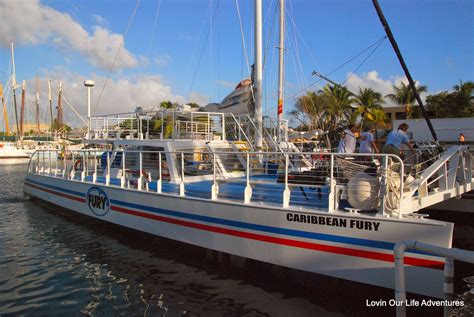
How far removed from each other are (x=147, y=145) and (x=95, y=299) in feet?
15.9

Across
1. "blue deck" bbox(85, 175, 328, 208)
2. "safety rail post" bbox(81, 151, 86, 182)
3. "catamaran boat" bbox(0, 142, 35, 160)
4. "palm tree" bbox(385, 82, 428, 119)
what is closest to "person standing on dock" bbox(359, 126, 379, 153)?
"blue deck" bbox(85, 175, 328, 208)

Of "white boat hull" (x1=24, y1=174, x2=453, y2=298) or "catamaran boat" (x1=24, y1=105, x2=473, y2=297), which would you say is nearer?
"white boat hull" (x1=24, y1=174, x2=453, y2=298)

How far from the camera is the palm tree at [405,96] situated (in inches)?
1571

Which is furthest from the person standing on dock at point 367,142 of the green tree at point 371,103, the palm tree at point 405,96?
the palm tree at point 405,96

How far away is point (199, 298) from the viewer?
6219 millimetres

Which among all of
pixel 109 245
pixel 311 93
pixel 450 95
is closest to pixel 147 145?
pixel 109 245

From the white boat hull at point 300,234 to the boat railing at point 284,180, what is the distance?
25cm

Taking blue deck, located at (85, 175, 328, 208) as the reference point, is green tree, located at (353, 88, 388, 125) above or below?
above

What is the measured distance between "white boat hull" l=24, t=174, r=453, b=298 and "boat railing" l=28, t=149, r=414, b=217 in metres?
0.25

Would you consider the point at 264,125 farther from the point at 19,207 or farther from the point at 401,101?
the point at 401,101

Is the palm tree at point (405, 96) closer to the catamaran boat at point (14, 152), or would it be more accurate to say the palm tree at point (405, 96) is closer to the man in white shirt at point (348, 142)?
the man in white shirt at point (348, 142)

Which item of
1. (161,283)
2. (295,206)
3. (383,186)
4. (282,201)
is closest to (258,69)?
(282,201)

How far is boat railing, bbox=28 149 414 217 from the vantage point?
586cm

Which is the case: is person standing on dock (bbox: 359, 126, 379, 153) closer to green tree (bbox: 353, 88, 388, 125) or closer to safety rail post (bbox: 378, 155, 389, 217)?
safety rail post (bbox: 378, 155, 389, 217)
